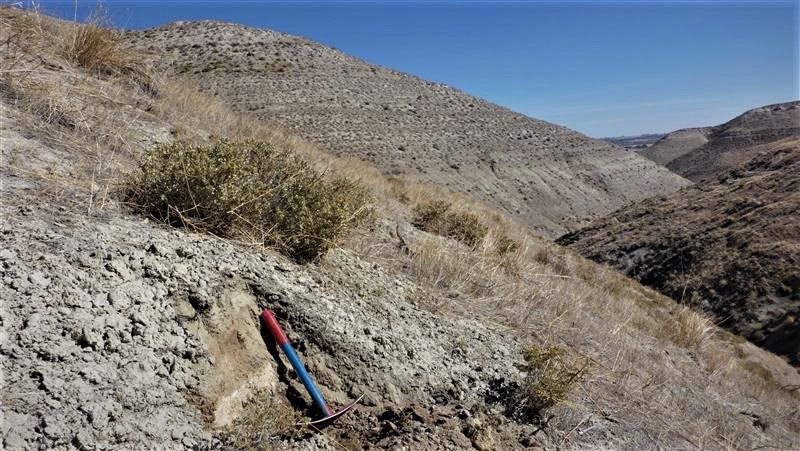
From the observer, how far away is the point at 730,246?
663 inches

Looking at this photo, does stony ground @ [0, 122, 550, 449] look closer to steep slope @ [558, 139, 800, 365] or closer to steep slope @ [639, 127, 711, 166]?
steep slope @ [558, 139, 800, 365]

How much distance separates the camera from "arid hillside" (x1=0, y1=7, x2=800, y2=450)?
6.82ft

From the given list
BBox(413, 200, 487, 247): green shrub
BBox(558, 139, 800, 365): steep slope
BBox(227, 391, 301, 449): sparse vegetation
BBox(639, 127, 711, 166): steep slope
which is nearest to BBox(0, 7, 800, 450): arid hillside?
BBox(227, 391, 301, 449): sparse vegetation

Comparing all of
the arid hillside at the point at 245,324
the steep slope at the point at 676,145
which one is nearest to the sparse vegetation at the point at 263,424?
the arid hillside at the point at 245,324

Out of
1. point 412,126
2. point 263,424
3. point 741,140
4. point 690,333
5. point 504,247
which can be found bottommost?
point 690,333

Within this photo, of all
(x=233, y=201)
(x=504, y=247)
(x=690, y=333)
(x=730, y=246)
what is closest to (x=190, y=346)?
(x=233, y=201)

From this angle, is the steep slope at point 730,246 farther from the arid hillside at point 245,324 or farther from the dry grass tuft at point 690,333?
the arid hillside at point 245,324

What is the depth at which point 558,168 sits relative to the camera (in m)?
37.8

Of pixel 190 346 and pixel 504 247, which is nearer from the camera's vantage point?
pixel 190 346

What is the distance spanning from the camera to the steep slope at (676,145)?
85.9 meters

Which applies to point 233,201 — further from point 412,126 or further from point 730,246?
point 412,126

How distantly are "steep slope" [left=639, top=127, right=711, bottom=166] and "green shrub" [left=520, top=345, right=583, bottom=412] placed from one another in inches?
3484

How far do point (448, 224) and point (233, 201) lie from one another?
15.2 feet

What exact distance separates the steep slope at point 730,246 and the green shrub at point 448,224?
23.8 ft
